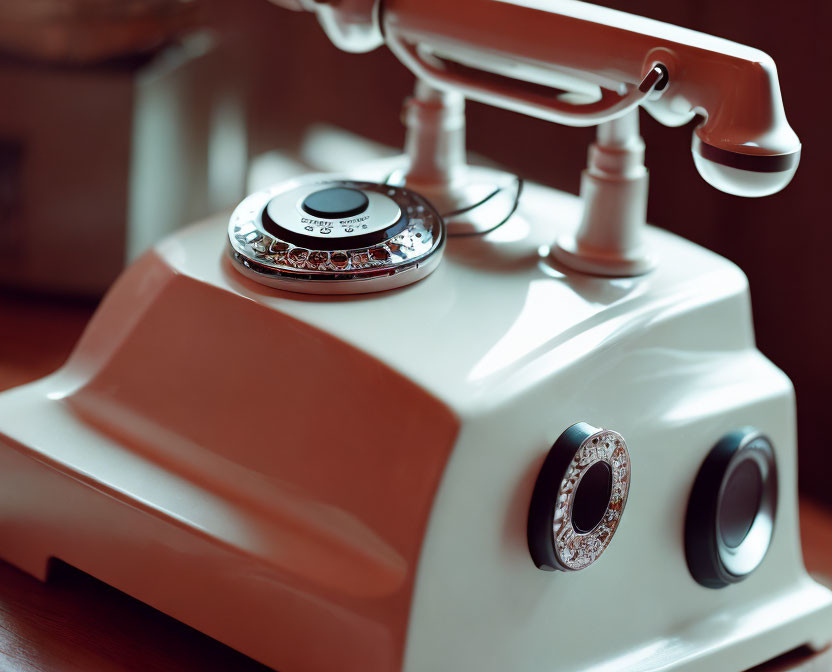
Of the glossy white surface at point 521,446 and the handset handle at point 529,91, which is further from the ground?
the handset handle at point 529,91

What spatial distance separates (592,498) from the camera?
541mm

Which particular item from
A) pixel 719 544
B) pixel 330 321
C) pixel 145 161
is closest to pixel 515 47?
pixel 330 321

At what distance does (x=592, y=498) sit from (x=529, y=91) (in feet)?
0.75

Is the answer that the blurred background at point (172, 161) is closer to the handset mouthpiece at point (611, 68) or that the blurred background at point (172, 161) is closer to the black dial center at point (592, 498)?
the handset mouthpiece at point (611, 68)

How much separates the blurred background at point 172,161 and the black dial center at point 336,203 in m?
0.29

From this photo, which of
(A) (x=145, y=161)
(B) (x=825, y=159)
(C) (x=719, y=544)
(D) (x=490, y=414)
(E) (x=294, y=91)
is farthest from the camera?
(E) (x=294, y=91)

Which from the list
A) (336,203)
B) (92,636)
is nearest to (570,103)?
(336,203)

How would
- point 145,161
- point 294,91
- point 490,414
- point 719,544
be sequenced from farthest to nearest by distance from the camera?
point 294,91 < point 145,161 < point 719,544 < point 490,414

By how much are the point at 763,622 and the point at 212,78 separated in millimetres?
608

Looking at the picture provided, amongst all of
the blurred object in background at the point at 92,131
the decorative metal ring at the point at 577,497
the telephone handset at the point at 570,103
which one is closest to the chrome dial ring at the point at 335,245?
the telephone handset at the point at 570,103

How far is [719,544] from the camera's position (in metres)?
0.60

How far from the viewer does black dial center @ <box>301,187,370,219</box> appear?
60cm

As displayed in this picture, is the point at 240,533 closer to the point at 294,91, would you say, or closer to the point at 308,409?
the point at 308,409

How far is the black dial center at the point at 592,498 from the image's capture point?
0.53 m
